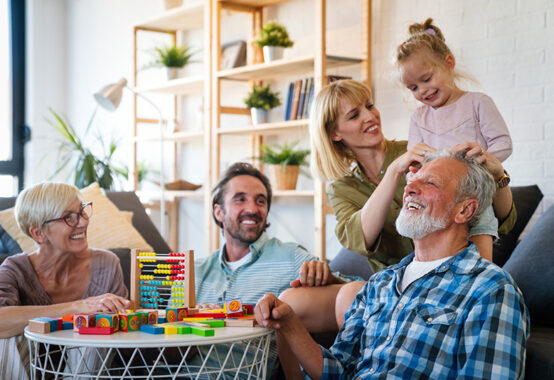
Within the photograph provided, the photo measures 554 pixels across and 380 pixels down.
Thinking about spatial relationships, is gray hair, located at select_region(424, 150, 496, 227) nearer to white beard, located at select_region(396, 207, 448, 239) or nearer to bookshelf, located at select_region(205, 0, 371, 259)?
white beard, located at select_region(396, 207, 448, 239)

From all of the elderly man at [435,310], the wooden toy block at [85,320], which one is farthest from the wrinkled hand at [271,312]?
the wooden toy block at [85,320]

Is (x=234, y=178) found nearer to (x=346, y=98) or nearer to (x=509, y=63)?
(x=346, y=98)

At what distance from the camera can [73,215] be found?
7.43ft

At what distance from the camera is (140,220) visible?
365 centimetres

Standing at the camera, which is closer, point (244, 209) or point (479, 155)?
point (479, 155)

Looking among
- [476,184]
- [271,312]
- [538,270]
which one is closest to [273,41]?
[538,270]

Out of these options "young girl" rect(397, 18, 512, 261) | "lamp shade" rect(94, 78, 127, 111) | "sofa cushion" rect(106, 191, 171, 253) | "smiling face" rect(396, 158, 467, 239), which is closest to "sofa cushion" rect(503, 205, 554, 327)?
"young girl" rect(397, 18, 512, 261)

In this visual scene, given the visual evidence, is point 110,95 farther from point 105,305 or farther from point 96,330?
point 96,330

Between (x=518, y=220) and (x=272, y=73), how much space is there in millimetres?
2112

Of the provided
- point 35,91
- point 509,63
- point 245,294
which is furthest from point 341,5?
point 35,91

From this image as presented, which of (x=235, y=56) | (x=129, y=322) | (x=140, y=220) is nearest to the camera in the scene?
(x=129, y=322)

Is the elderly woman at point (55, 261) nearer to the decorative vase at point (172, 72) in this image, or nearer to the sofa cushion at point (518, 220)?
the sofa cushion at point (518, 220)

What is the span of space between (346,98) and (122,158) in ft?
12.9

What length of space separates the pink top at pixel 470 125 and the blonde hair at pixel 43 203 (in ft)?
4.12
